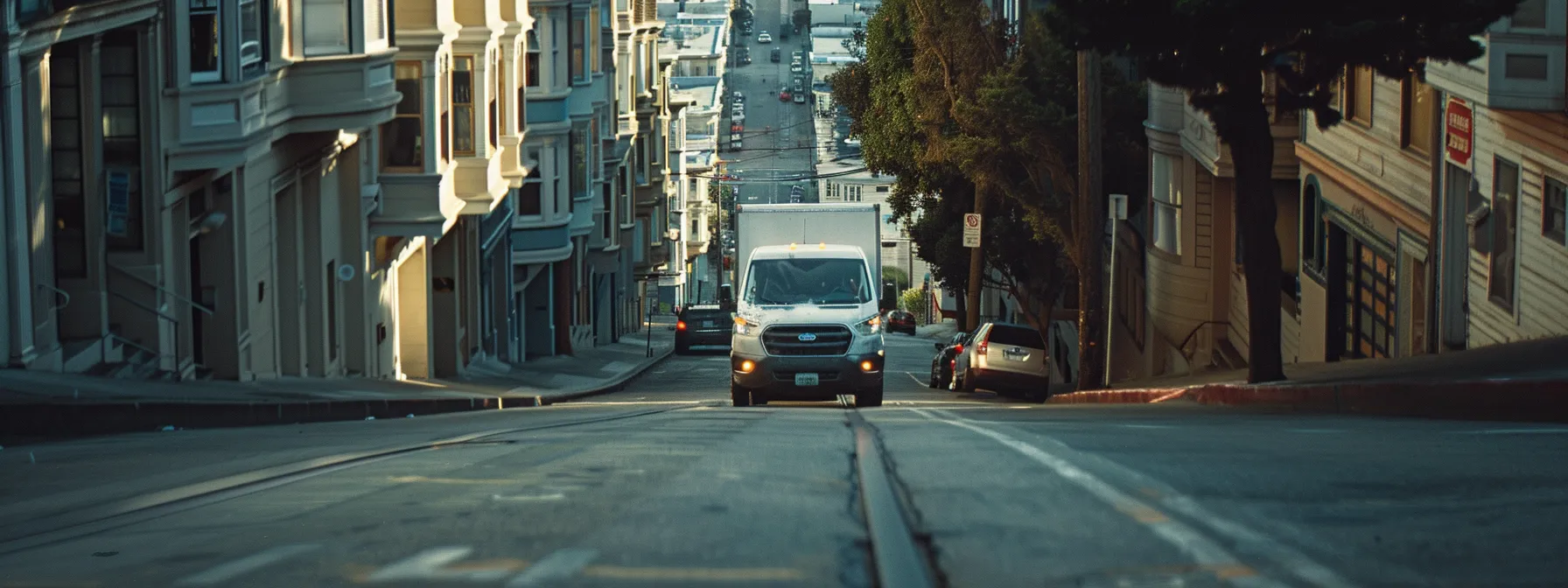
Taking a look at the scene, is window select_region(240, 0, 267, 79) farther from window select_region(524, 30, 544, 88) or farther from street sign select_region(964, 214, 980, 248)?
street sign select_region(964, 214, 980, 248)

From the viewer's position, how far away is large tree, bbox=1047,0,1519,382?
53.6 feet

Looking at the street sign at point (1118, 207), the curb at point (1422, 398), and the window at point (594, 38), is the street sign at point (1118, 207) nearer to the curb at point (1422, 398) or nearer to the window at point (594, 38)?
the curb at point (1422, 398)

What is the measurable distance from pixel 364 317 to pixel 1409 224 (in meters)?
15.7

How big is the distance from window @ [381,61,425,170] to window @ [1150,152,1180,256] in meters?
14.9

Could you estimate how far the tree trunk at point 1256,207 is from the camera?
18062 millimetres

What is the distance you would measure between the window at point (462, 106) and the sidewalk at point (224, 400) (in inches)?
176

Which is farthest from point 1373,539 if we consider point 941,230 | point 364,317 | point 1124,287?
point 941,230

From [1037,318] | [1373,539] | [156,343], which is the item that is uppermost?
[1373,539]

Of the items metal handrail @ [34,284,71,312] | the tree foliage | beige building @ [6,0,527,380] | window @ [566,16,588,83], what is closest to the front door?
the tree foliage

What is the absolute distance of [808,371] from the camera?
2375 centimetres

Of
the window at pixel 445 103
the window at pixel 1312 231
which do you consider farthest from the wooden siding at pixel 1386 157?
the window at pixel 445 103

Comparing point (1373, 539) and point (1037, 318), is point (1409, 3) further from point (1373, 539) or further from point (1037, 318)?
point (1037, 318)

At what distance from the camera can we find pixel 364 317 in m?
27.7

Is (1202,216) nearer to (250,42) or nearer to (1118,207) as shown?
(1118,207)
